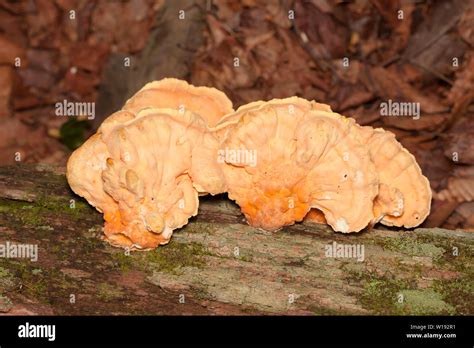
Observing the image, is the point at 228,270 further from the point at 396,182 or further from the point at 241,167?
the point at 396,182

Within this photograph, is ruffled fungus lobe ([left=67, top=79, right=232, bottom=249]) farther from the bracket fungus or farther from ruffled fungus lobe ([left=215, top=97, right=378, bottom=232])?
ruffled fungus lobe ([left=215, top=97, right=378, bottom=232])

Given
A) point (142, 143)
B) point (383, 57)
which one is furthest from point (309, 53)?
point (142, 143)

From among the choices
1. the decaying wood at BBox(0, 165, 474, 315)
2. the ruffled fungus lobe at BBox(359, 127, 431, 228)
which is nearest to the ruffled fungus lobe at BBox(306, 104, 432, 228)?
the ruffled fungus lobe at BBox(359, 127, 431, 228)

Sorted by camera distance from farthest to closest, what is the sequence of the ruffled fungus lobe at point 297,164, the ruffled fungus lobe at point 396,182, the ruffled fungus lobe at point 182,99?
the ruffled fungus lobe at point 182,99, the ruffled fungus lobe at point 396,182, the ruffled fungus lobe at point 297,164

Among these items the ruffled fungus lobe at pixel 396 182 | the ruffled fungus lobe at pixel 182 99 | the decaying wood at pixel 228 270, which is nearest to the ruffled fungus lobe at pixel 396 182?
the ruffled fungus lobe at pixel 396 182

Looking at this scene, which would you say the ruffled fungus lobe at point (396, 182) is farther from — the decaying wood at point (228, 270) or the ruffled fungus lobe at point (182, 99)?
the ruffled fungus lobe at point (182, 99)

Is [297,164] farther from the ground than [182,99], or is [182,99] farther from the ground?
[182,99]

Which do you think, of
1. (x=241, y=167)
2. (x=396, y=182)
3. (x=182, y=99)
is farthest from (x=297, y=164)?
(x=182, y=99)
